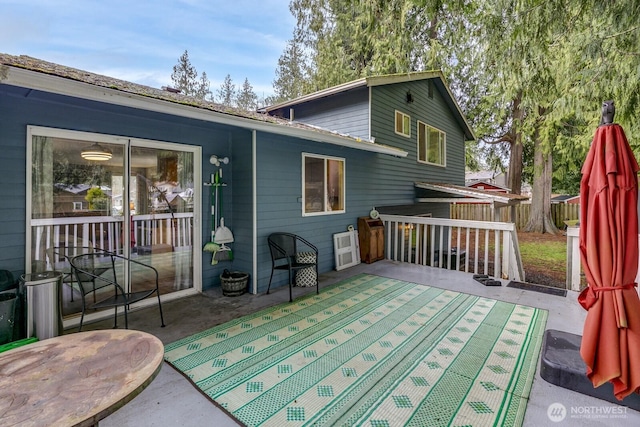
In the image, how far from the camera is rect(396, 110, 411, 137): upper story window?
7.99 m

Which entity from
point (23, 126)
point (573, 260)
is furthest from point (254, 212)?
point (573, 260)

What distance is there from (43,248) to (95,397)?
287 cm

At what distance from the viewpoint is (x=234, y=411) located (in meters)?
2.08

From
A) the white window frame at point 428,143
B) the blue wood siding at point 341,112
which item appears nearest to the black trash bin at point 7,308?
the blue wood siding at point 341,112

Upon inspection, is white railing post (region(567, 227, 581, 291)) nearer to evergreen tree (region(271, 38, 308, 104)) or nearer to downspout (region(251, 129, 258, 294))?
downspout (region(251, 129, 258, 294))

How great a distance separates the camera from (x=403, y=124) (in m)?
8.21

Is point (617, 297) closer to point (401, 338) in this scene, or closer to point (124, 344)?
point (401, 338)

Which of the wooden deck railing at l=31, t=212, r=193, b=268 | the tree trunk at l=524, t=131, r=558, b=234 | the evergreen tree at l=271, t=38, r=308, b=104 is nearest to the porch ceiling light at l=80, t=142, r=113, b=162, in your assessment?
the wooden deck railing at l=31, t=212, r=193, b=268

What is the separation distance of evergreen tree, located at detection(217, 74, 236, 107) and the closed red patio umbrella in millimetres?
Result: 26690

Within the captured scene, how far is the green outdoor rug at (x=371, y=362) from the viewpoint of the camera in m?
2.09

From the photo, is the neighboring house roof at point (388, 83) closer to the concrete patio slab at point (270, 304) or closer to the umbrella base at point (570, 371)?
the concrete patio slab at point (270, 304)

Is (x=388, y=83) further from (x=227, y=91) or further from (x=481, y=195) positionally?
(x=227, y=91)

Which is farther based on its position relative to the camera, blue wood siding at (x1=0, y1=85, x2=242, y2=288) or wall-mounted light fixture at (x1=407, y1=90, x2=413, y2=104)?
wall-mounted light fixture at (x1=407, y1=90, x2=413, y2=104)

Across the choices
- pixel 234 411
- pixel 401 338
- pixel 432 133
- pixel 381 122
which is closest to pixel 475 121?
pixel 432 133
